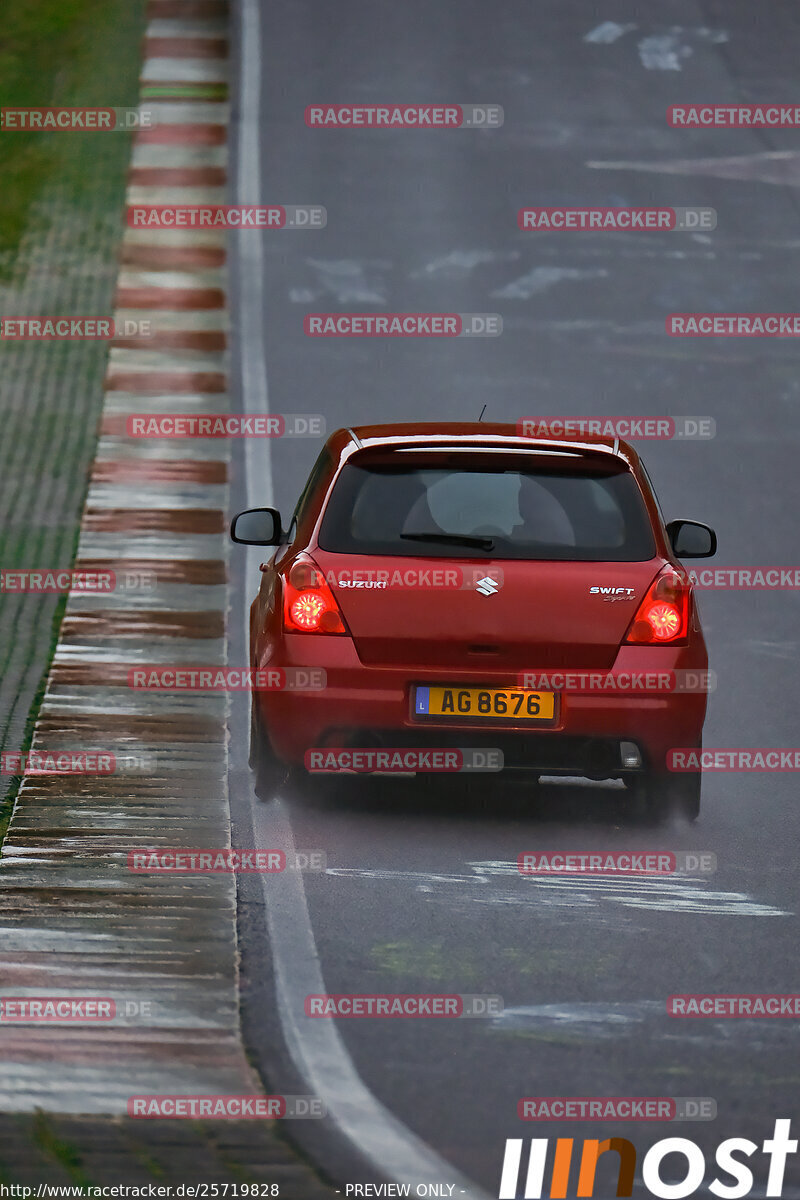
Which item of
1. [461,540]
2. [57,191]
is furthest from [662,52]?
[461,540]

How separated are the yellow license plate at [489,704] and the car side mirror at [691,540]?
128cm

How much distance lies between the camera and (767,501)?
642 inches

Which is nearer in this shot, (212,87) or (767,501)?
(767,501)

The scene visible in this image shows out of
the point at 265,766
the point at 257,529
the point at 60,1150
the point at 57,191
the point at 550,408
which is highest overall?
the point at 60,1150

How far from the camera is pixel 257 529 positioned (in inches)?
381

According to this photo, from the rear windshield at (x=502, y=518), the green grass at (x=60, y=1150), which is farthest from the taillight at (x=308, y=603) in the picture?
the green grass at (x=60, y=1150)

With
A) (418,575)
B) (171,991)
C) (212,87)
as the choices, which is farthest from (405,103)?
(171,991)

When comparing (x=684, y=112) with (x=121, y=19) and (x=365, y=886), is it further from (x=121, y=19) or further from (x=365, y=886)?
(x=365, y=886)

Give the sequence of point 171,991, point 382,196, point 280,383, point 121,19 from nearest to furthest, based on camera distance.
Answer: point 171,991
point 280,383
point 382,196
point 121,19

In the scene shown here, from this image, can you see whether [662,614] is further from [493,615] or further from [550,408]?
[550,408]

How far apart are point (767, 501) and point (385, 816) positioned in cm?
818

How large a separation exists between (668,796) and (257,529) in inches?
94.4

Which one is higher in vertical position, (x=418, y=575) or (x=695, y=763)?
(x=418, y=575)

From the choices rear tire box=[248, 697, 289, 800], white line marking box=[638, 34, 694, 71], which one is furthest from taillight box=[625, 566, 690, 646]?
white line marking box=[638, 34, 694, 71]
